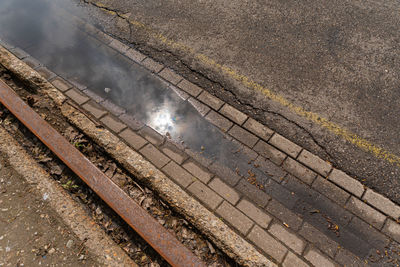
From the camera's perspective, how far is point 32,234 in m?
2.93

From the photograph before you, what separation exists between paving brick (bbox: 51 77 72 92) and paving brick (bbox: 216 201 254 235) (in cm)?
304

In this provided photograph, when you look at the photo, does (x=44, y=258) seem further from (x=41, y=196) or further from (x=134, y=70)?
(x=134, y=70)

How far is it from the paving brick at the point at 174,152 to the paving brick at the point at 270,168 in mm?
984

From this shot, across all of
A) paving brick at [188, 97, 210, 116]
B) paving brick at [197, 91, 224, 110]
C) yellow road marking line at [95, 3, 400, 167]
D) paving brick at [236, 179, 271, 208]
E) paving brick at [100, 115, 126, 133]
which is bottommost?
paving brick at [236, 179, 271, 208]

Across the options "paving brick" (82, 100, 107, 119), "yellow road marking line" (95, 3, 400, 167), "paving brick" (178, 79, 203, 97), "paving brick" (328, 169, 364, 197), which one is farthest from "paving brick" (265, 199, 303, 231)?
"paving brick" (82, 100, 107, 119)

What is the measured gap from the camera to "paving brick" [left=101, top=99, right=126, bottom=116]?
13.9 ft

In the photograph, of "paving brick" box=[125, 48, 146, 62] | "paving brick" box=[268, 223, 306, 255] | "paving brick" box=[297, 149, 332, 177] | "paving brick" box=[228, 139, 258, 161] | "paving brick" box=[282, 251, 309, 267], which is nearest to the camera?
"paving brick" box=[282, 251, 309, 267]

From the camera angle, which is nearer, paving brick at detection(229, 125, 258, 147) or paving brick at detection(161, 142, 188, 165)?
paving brick at detection(161, 142, 188, 165)

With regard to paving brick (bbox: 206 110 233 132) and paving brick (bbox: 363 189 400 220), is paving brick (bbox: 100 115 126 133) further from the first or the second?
paving brick (bbox: 363 189 400 220)

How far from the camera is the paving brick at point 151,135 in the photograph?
3.96 metres

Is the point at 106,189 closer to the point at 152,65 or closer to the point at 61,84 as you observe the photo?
the point at 61,84

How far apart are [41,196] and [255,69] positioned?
142 inches

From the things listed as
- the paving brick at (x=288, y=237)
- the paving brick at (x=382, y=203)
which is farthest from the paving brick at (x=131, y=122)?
the paving brick at (x=382, y=203)

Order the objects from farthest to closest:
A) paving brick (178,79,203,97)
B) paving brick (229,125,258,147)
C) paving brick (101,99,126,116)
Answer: paving brick (178,79,203,97) < paving brick (101,99,126,116) < paving brick (229,125,258,147)
